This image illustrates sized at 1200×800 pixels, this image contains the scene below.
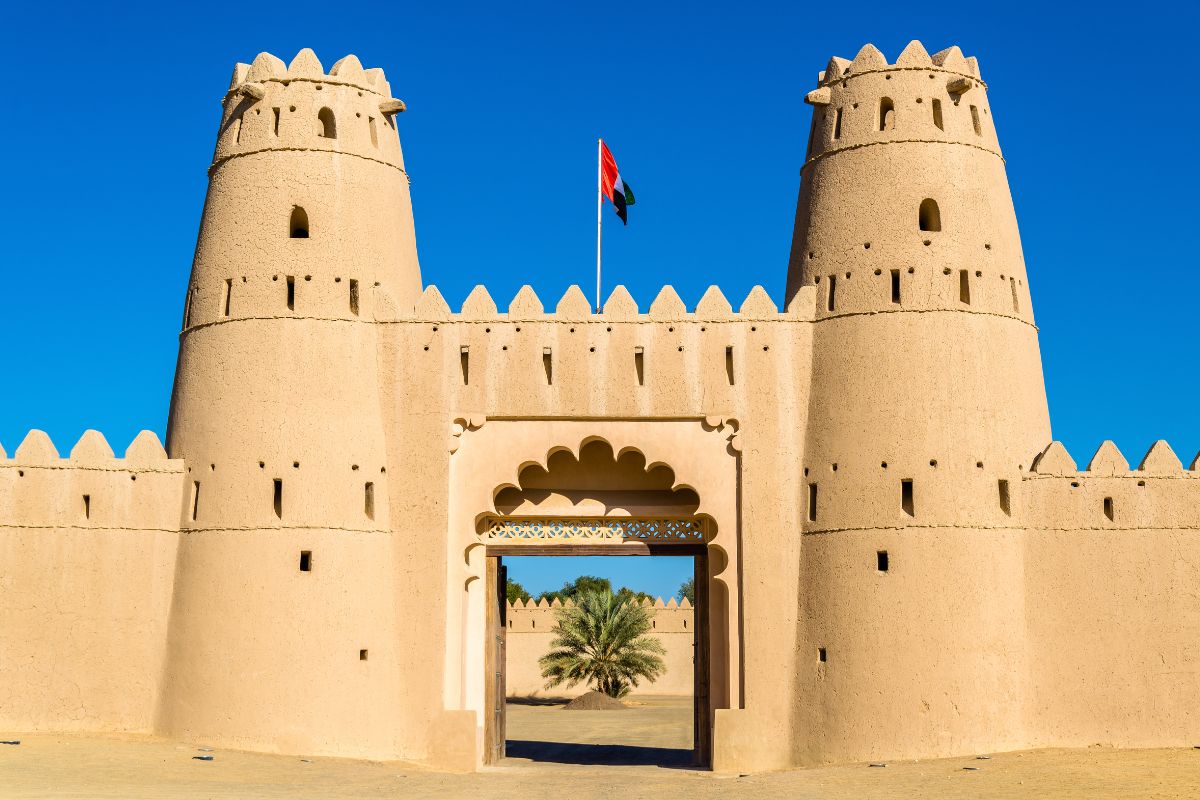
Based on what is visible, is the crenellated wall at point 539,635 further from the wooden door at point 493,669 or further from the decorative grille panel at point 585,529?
the decorative grille panel at point 585,529

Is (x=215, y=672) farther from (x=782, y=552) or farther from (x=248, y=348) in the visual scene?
(x=782, y=552)

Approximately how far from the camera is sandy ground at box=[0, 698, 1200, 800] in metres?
18.4

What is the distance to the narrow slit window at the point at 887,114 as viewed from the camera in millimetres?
23553

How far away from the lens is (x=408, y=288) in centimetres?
2481

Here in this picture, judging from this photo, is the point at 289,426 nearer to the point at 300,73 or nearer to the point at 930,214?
the point at 300,73

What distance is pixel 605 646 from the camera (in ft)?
136

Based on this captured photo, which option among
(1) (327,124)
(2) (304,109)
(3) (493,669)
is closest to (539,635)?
(3) (493,669)

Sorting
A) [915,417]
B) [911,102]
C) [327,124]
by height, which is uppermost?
[911,102]

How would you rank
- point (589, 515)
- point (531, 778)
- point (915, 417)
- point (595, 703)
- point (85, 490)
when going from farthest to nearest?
point (595, 703) → point (589, 515) → point (85, 490) → point (915, 417) → point (531, 778)

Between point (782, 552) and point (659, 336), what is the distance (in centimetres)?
382

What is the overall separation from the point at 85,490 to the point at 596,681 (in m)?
21.9

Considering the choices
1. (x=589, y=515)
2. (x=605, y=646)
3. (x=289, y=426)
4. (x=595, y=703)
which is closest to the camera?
(x=289, y=426)

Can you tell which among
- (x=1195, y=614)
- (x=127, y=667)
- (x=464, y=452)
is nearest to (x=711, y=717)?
(x=464, y=452)

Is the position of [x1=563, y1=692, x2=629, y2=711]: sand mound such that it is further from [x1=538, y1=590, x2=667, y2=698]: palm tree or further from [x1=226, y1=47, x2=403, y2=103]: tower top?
[x1=226, y1=47, x2=403, y2=103]: tower top
